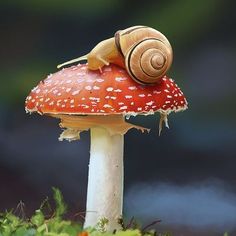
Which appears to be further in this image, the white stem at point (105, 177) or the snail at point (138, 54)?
the white stem at point (105, 177)

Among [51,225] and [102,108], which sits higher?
[102,108]

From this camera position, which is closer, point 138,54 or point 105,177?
point 138,54

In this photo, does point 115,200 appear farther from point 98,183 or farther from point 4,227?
point 4,227

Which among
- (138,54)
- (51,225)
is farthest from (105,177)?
(138,54)

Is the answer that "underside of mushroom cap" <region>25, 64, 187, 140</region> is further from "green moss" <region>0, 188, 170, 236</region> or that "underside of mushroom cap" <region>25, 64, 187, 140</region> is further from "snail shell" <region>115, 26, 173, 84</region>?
"green moss" <region>0, 188, 170, 236</region>

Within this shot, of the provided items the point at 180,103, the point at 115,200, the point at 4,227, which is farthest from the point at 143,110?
the point at 4,227

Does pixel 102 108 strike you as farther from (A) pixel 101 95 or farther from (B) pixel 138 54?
(B) pixel 138 54

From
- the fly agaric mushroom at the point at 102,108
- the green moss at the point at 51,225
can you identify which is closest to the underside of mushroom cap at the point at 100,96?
the fly agaric mushroom at the point at 102,108

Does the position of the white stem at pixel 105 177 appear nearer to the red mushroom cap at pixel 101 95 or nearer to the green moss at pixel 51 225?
the green moss at pixel 51 225
